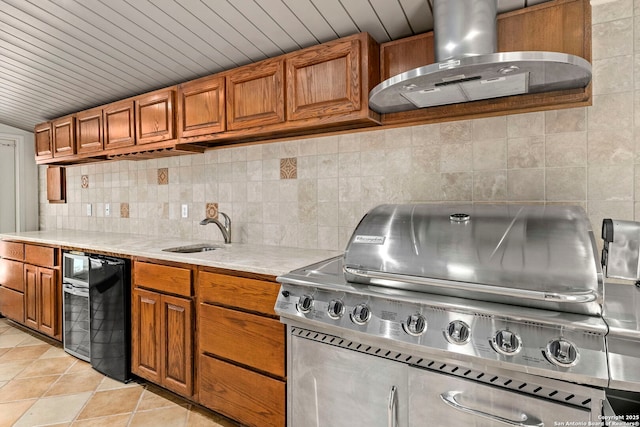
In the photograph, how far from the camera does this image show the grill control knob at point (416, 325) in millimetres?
1206

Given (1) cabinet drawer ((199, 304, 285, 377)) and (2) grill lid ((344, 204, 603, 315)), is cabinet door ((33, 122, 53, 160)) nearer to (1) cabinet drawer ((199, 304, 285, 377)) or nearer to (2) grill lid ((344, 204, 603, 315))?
(1) cabinet drawer ((199, 304, 285, 377))

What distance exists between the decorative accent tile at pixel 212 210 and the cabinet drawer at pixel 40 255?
1371mm

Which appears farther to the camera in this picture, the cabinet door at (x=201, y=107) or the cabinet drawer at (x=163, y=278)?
the cabinet door at (x=201, y=107)

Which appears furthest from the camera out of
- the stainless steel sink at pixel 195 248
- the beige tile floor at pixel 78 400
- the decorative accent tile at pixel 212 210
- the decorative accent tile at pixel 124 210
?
the decorative accent tile at pixel 124 210

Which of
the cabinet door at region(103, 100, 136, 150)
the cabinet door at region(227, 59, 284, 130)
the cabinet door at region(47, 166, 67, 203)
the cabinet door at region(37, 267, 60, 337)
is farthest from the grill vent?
the cabinet door at region(47, 166, 67, 203)

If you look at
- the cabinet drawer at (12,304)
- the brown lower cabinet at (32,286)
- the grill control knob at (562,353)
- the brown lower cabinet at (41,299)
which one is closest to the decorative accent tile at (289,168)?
the grill control knob at (562,353)

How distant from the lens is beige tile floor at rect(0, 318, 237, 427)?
1994mm

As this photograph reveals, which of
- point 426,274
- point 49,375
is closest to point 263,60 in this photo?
point 426,274

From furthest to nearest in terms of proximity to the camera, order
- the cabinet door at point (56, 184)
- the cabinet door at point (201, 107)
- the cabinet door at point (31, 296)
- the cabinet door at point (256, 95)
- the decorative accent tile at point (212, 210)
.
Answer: the cabinet door at point (56, 184) → the cabinet door at point (31, 296) → the decorative accent tile at point (212, 210) → the cabinet door at point (201, 107) → the cabinet door at point (256, 95)

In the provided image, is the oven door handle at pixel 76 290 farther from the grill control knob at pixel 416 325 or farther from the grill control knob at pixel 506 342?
the grill control knob at pixel 506 342

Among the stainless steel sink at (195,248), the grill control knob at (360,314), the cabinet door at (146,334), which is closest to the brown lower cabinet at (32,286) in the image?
the cabinet door at (146,334)

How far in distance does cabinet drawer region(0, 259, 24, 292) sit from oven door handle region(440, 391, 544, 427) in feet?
12.8

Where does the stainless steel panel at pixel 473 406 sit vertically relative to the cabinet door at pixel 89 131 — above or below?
below

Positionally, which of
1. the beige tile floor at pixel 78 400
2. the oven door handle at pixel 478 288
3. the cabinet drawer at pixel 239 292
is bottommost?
the beige tile floor at pixel 78 400
